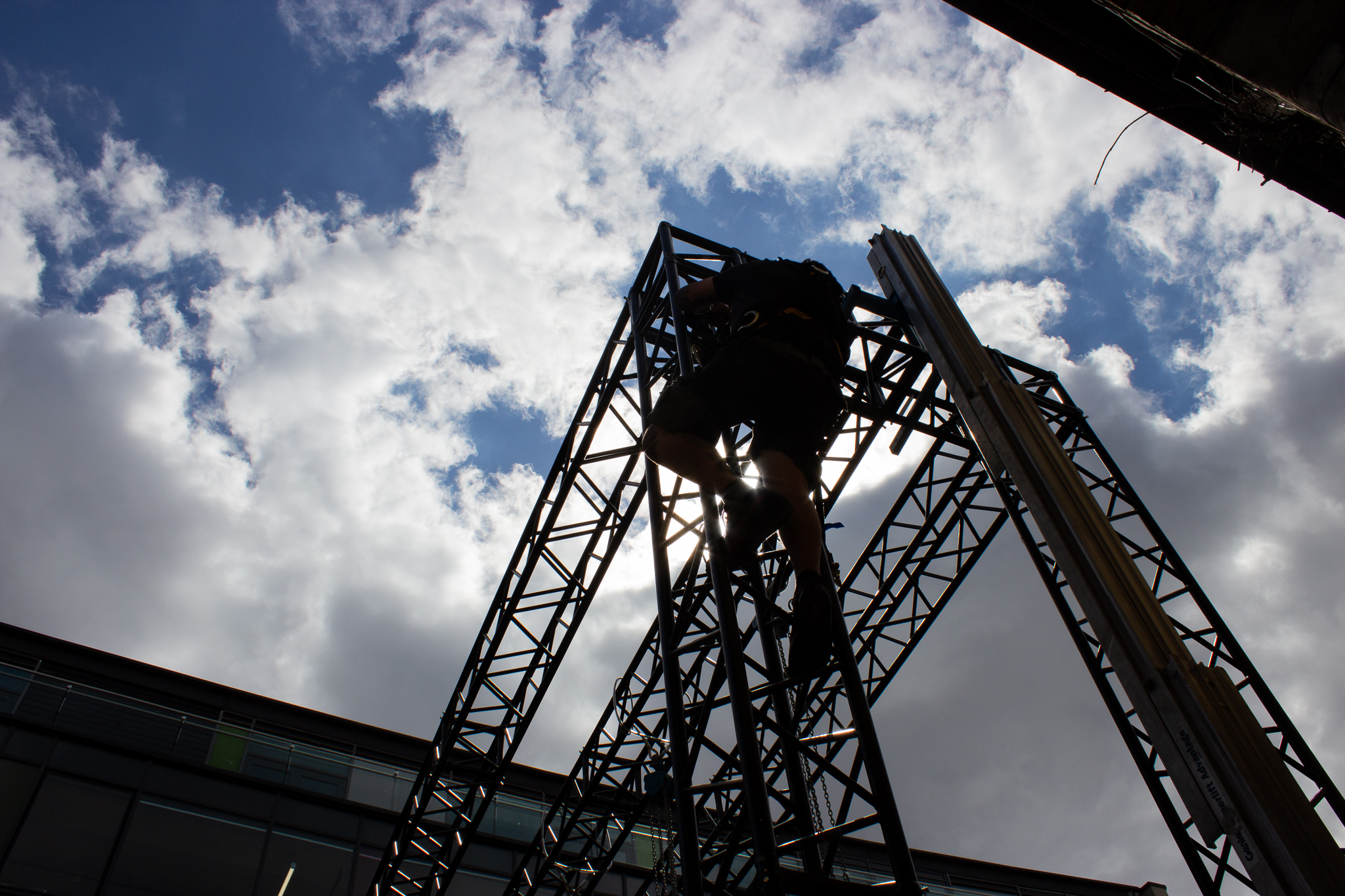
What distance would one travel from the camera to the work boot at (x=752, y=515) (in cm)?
373

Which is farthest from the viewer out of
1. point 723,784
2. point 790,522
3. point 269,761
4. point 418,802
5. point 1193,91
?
point 269,761

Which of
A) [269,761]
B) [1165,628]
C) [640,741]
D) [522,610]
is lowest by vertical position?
[1165,628]

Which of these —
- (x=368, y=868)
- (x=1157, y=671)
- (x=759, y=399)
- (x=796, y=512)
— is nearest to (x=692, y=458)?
(x=759, y=399)

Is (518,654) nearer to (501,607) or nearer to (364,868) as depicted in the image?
(501,607)

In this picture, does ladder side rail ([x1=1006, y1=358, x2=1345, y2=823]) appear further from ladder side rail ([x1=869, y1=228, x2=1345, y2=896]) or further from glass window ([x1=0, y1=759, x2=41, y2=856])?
glass window ([x1=0, y1=759, x2=41, y2=856])

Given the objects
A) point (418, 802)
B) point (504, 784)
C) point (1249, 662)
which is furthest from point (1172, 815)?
point (504, 784)

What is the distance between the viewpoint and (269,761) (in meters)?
12.1

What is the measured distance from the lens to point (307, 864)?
37.6ft

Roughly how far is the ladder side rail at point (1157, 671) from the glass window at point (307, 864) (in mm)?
10806

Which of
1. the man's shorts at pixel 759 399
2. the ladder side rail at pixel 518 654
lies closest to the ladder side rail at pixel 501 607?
the ladder side rail at pixel 518 654

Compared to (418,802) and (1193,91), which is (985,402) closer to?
(1193,91)

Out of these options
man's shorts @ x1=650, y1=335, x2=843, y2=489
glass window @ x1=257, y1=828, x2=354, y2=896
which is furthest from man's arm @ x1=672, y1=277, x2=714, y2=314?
glass window @ x1=257, y1=828, x2=354, y2=896

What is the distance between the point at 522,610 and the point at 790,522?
5.29m

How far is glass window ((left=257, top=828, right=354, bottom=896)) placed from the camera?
11078mm
